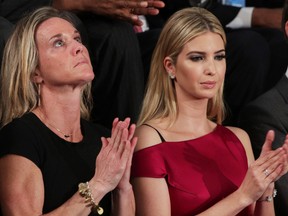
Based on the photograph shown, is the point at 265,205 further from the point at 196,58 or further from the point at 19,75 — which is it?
the point at 19,75

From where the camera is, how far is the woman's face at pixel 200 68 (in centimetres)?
206

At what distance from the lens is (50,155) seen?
5.95ft

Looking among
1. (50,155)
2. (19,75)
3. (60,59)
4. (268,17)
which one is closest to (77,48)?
(60,59)

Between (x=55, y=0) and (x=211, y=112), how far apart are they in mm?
608

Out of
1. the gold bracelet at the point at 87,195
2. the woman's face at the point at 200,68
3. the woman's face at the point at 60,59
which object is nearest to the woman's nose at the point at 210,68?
the woman's face at the point at 200,68

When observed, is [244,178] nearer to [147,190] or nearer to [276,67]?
[147,190]

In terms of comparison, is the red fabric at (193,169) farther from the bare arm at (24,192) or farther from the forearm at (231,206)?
the bare arm at (24,192)

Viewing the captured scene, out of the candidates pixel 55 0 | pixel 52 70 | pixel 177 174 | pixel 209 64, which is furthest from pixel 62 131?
pixel 55 0

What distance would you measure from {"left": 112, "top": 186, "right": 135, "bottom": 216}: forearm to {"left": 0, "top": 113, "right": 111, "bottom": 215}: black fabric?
0.25 feet

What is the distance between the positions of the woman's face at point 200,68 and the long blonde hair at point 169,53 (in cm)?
2

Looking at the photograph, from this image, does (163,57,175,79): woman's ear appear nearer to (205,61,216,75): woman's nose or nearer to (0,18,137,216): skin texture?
(205,61,216,75): woman's nose

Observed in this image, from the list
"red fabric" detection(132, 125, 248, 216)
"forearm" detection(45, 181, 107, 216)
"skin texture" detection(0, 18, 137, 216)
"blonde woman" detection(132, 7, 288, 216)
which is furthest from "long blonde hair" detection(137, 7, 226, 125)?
"forearm" detection(45, 181, 107, 216)

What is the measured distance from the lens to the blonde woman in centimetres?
192

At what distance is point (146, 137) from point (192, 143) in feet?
0.43
